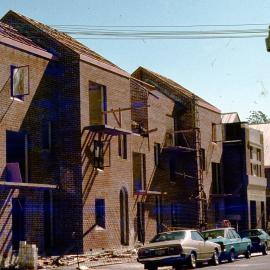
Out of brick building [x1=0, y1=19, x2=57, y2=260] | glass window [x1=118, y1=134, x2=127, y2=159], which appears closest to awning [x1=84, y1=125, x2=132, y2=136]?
glass window [x1=118, y1=134, x2=127, y2=159]

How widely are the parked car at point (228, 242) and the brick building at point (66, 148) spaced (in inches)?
219

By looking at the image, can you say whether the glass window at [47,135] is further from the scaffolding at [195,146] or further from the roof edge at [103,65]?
the scaffolding at [195,146]

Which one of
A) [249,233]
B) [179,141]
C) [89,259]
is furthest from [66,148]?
[179,141]

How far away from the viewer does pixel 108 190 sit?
31.6 meters

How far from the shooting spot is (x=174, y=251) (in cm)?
2262

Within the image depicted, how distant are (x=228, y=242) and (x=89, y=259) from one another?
19.3 ft

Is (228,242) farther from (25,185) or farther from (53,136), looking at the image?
(53,136)

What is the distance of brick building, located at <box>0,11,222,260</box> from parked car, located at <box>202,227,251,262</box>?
18.3 ft

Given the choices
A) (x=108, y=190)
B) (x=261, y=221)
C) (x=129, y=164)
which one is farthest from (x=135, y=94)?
(x=261, y=221)

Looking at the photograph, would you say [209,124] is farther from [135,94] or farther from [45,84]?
[45,84]

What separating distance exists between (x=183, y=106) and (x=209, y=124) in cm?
365

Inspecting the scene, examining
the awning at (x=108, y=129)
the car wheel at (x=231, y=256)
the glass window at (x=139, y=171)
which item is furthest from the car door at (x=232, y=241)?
the glass window at (x=139, y=171)

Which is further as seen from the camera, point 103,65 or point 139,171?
point 139,171

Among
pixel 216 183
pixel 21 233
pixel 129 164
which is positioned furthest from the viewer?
pixel 216 183
